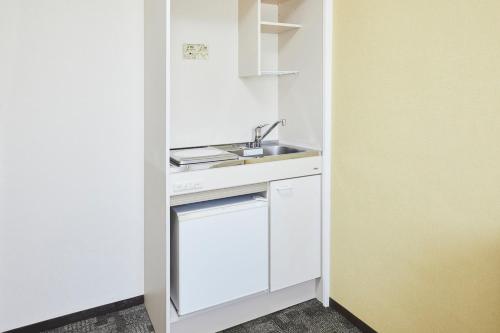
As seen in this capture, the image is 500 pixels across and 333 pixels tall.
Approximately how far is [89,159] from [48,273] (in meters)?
0.69

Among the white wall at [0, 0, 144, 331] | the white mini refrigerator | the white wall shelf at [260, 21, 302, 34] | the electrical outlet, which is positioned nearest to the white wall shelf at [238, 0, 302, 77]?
the white wall shelf at [260, 21, 302, 34]

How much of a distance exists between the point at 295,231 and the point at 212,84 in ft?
3.63

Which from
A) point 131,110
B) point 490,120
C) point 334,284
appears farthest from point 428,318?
point 131,110

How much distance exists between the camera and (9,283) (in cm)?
206

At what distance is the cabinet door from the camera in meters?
2.28

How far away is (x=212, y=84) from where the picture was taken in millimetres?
2527

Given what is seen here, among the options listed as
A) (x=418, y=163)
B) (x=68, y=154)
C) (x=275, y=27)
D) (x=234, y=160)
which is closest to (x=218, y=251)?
(x=234, y=160)

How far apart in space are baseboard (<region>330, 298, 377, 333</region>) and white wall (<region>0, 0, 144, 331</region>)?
132 centimetres

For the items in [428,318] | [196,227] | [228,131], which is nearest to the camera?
[428,318]

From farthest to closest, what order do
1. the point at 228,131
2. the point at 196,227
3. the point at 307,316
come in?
the point at 228,131
the point at 307,316
the point at 196,227

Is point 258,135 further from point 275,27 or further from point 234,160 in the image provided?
point 275,27

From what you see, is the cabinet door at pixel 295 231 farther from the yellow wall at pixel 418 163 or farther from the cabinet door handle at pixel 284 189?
the yellow wall at pixel 418 163

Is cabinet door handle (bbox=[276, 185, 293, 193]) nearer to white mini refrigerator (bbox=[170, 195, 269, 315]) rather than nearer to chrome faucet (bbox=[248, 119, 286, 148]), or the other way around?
white mini refrigerator (bbox=[170, 195, 269, 315])

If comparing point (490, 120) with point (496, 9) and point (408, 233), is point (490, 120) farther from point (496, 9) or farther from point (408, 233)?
point (408, 233)
